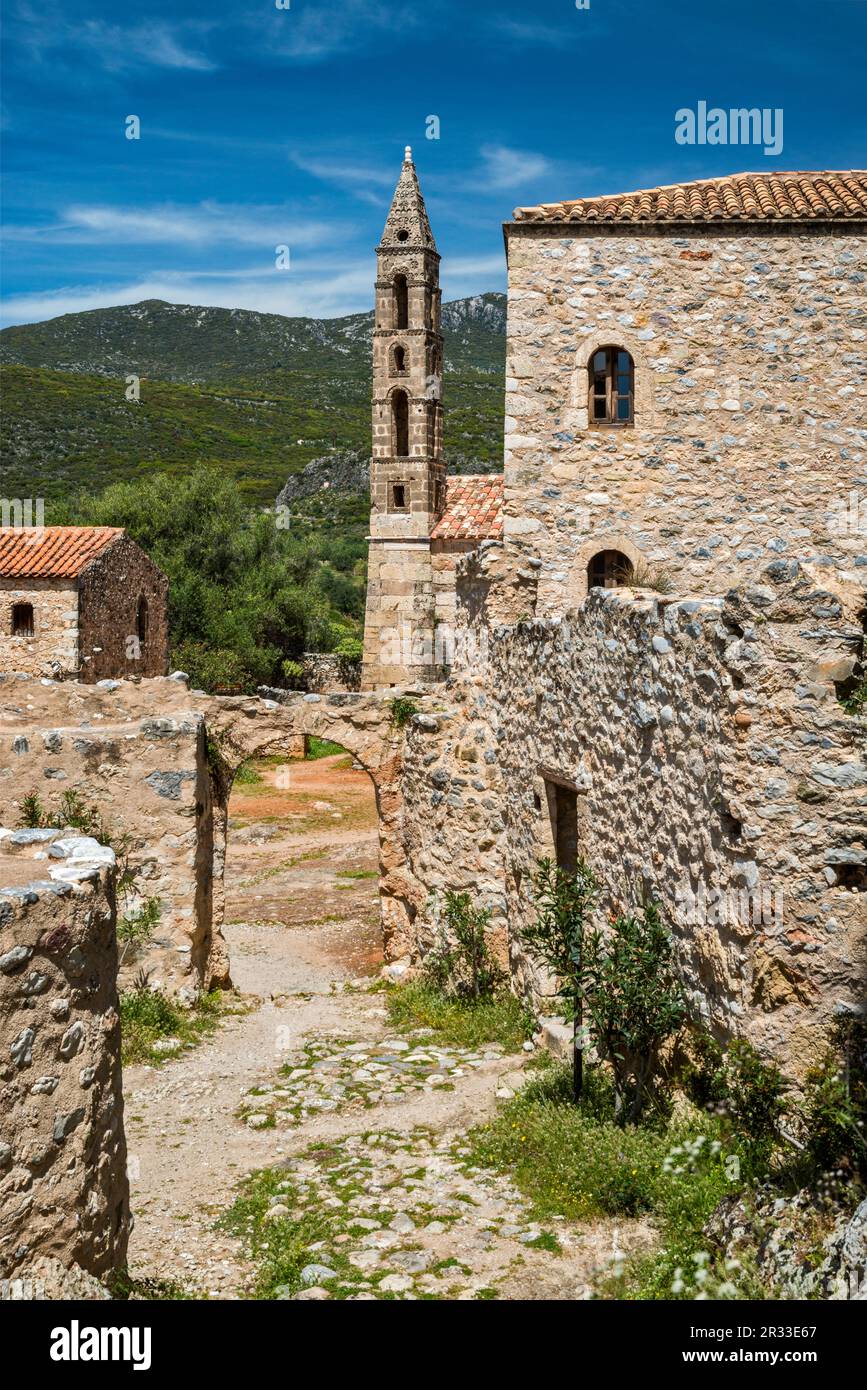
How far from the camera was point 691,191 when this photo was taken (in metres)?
14.8

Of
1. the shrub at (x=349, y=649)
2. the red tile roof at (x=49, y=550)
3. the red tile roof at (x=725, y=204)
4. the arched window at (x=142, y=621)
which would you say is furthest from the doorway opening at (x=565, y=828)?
the shrub at (x=349, y=649)

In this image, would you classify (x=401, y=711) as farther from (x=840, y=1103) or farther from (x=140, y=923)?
(x=840, y=1103)

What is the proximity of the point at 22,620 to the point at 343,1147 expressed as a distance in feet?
66.6

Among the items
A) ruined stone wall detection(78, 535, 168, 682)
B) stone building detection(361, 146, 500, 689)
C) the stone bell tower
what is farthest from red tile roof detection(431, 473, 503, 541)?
ruined stone wall detection(78, 535, 168, 682)

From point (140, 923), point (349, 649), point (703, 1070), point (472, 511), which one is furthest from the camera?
point (349, 649)

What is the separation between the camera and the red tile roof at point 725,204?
13656 mm

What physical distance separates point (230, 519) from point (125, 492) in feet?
10.9

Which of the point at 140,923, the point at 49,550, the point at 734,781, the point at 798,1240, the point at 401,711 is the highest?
the point at 49,550

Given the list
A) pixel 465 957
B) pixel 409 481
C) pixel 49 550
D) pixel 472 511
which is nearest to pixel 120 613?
pixel 49 550

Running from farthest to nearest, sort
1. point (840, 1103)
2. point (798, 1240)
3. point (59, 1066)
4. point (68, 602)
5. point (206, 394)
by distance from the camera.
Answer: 1. point (206, 394)
2. point (68, 602)
3. point (840, 1103)
4. point (798, 1240)
5. point (59, 1066)

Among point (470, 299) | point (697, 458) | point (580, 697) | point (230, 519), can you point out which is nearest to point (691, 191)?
point (697, 458)

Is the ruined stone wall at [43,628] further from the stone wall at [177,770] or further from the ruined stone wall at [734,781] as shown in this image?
the ruined stone wall at [734,781]

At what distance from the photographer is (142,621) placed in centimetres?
2827

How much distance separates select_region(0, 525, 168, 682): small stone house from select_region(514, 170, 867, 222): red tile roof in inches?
571
